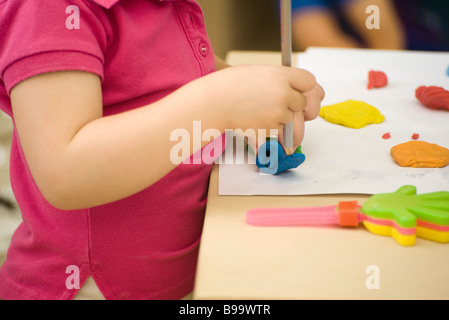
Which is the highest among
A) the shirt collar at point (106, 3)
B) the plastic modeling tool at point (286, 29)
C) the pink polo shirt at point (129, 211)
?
the shirt collar at point (106, 3)

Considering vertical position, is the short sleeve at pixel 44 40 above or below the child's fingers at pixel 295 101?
above

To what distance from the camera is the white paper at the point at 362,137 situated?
0.48 meters

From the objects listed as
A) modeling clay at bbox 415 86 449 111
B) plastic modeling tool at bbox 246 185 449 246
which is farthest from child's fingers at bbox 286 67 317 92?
modeling clay at bbox 415 86 449 111

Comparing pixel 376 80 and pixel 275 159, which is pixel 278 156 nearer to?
pixel 275 159

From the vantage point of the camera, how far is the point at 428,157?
1.71 feet

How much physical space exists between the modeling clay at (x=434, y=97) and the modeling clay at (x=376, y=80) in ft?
0.22

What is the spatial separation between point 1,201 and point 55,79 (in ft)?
2.48

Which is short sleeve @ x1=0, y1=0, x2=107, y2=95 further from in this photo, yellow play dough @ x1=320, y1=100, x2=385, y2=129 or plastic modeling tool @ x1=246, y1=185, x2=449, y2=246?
yellow play dough @ x1=320, y1=100, x2=385, y2=129

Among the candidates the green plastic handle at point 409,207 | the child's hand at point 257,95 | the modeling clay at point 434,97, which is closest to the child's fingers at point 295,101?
the child's hand at point 257,95

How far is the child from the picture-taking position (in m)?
0.40

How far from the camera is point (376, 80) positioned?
72 centimetres

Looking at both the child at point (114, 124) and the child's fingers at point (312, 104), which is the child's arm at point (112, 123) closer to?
the child at point (114, 124)

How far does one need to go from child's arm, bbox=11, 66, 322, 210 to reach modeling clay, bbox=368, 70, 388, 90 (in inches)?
11.8
